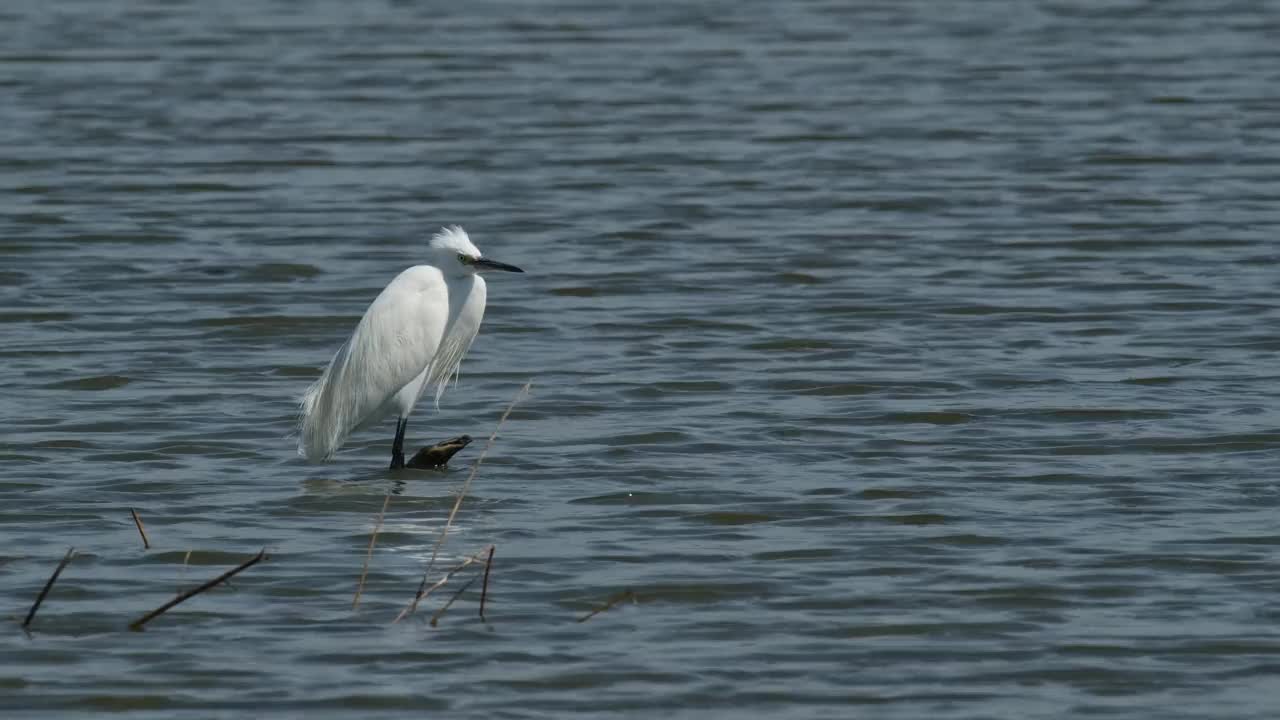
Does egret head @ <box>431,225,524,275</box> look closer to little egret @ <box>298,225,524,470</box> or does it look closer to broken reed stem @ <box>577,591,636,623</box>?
little egret @ <box>298,225,524,470</box>


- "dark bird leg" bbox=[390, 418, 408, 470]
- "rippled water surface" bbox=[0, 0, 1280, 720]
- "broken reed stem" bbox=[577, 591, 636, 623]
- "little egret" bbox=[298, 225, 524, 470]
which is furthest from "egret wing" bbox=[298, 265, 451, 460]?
"broken reed stem" bbox=[577, 591, 636, 623]

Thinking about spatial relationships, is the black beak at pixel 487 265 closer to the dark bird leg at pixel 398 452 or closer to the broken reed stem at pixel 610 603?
the dark bird leg at pixel 398 452

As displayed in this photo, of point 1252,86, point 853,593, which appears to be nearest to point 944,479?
point 853,593

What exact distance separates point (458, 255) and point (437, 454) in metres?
0.82

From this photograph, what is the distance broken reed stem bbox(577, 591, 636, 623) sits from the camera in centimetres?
751

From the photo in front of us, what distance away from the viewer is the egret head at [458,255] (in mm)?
9906

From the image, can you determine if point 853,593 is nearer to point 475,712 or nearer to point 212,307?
point 475,712

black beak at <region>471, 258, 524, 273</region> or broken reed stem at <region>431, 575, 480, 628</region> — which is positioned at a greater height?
black beak at <region>471, 258, 524, 273</region>

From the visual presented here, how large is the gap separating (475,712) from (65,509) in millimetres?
2960

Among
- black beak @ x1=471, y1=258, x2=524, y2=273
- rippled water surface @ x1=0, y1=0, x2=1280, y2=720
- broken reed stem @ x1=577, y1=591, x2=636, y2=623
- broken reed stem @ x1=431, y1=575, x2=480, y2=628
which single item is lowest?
rippled water surface @ x1=0, y1=0, x2=1280, y2=720

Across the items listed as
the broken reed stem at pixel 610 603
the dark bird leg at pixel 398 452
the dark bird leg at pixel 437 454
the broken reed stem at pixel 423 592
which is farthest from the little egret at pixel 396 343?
the broken reed stem at pixel 610 603

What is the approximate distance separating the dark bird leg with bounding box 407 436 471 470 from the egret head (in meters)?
0.70

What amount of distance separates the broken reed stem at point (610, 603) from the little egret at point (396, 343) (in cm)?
237

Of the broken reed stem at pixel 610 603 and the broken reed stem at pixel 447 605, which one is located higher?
the broken reed stem at pixel 447 605
